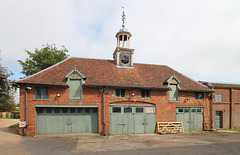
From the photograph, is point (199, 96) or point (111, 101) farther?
point (199, 96)

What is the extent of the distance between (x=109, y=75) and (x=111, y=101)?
2.97 metres

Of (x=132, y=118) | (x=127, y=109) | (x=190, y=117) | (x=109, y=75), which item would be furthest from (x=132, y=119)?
(x=190, y=117)

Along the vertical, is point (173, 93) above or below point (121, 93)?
below

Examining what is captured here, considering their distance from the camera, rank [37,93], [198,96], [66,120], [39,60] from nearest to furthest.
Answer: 1. [37,93]
2. [66,120]
3. [198,96]
4. [39,60]

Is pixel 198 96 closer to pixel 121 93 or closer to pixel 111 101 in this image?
pixel 121 93

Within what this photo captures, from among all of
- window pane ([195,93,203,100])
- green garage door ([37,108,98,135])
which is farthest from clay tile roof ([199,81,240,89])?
green garage door ([37,108,98,135])

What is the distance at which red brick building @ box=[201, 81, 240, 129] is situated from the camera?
1730cm

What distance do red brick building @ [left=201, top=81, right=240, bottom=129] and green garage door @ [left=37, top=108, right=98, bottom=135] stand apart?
47.8 feet

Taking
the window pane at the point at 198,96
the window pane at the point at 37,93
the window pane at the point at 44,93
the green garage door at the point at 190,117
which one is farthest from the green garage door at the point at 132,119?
the window pane at the point at 37,93

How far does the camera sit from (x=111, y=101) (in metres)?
13.5

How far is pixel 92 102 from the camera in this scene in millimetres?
13164

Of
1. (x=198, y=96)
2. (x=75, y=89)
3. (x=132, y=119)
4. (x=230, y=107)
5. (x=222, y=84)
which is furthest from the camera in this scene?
(x=222, y=84)

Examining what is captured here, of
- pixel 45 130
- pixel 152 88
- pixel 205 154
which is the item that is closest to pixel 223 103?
pixel 152 88

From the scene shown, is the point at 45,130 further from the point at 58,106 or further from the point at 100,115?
the point at 100,115
